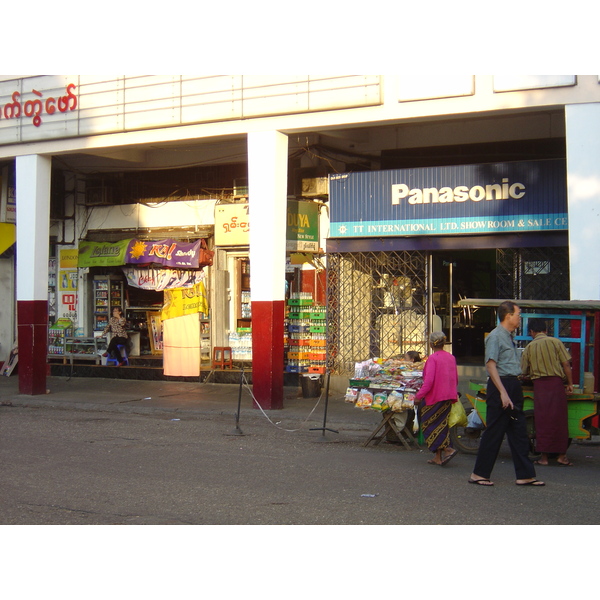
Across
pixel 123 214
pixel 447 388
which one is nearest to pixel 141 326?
pixel 123 214

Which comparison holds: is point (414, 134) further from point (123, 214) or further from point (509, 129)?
point (123, 214)

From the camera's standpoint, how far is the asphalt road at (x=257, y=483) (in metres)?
7.37

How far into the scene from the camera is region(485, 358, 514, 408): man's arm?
28.1 feet

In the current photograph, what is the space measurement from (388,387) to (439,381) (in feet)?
3.95

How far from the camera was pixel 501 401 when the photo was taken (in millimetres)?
8641

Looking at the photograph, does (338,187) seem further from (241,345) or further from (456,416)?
(456,416)

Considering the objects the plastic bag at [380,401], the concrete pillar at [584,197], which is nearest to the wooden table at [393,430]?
the plastic bag at [380,401]

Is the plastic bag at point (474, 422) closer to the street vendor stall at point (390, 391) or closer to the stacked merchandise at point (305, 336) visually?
the street vendor stall at point (390, 391)

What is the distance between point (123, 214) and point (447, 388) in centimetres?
1298

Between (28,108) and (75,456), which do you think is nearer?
(75,456)

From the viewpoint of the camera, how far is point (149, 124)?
53.3ft

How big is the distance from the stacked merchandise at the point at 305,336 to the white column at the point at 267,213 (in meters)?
2.72

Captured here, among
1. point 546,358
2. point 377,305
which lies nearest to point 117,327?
point 377,305

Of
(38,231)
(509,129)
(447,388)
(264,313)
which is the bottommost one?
(447,388)
